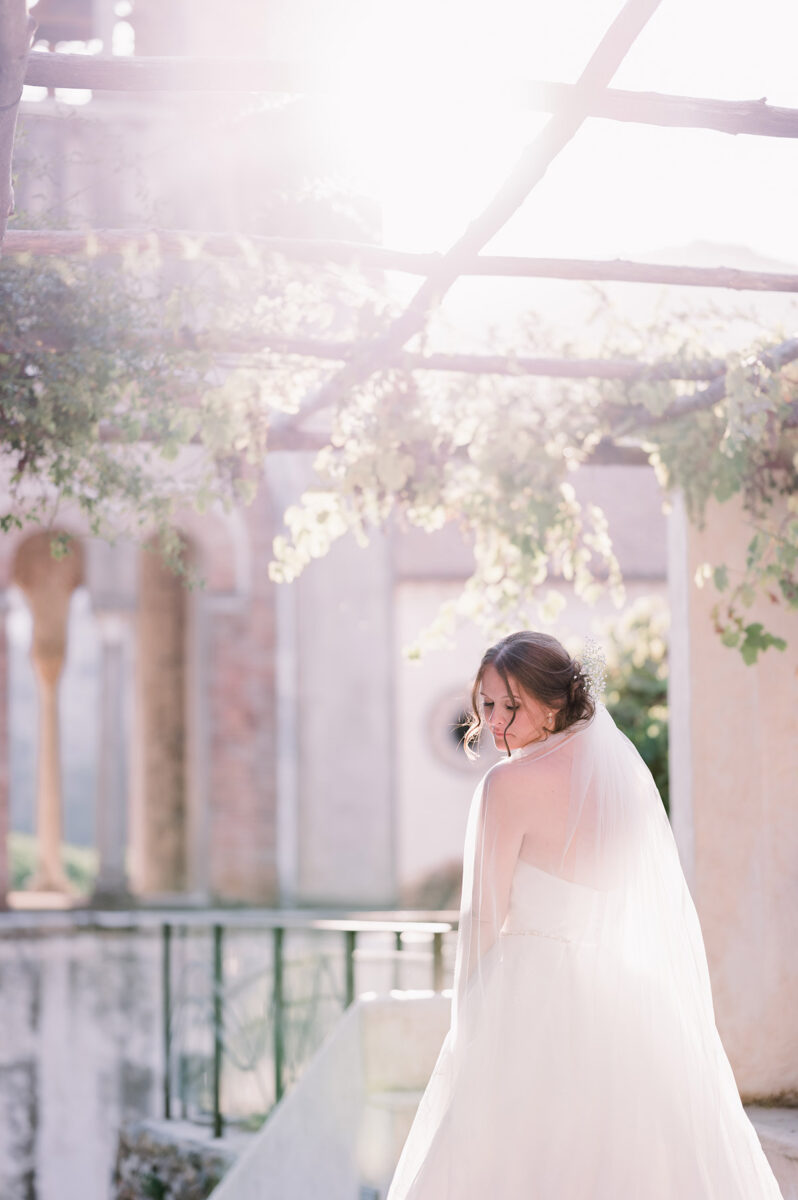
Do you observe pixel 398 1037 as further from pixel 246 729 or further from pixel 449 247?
pixel 246 729

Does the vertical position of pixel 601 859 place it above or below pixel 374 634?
below

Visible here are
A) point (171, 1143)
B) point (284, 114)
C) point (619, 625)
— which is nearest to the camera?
point (284, 114)

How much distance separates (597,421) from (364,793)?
410 inches

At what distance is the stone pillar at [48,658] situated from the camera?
17312 millimetres

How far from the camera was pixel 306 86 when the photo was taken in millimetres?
2844

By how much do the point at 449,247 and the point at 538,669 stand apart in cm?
123

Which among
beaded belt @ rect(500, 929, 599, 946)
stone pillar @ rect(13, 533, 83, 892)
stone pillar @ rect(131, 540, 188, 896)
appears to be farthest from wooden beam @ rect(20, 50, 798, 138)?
stone pillar @ rect(131, 540, 188, 896)

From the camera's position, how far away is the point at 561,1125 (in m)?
2.83

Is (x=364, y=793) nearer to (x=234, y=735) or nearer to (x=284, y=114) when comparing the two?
(x=234, y=735)

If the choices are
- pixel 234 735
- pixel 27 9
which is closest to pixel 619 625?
pixel 27 9

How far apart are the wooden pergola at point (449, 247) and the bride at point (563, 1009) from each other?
3.52 feet

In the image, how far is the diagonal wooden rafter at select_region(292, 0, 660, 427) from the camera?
8.70 feet

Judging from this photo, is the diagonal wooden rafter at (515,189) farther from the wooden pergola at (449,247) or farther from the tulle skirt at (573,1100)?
the tulle skirt at (573,1100)

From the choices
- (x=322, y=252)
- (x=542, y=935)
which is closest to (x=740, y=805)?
(x=542, y=935)
